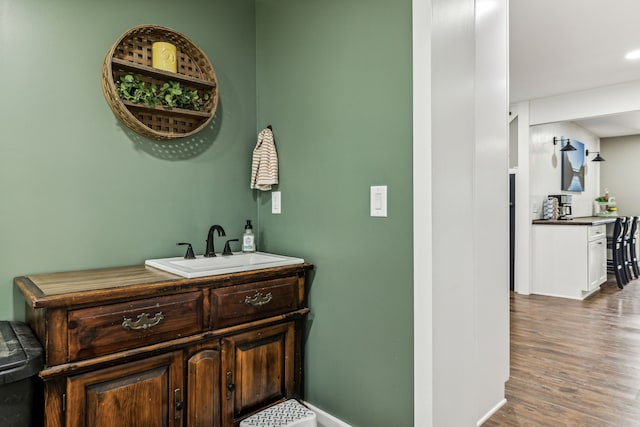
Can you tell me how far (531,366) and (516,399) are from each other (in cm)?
56

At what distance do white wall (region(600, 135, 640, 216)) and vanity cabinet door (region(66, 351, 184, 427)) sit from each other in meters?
8.51

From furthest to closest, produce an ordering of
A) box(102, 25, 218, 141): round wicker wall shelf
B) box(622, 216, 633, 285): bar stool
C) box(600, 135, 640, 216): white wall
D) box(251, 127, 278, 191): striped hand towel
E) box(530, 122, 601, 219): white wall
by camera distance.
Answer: box(600, 135, 640, 216): white wall < box(622, 216, 633, 285): bar stool < box(530, 122, 601, 219): white wall < box(251, 127, 278, 191): striped hand towel < box(102, 25, 218, 141): round wicker wall shelf

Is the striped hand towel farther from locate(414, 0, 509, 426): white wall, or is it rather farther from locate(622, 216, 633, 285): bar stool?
locate(622, 216, 633, 285): bar stool

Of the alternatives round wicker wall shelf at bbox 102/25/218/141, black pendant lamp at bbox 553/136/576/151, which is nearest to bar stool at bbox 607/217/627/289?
black pendant lamp at bbox 553/136/576/151

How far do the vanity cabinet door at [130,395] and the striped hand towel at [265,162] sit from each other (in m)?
1.00

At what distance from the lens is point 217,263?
1914 millimetres

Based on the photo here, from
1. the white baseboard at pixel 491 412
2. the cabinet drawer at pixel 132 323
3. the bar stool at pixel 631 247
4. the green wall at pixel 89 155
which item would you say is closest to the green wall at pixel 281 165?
the green wall at pixel 89 155

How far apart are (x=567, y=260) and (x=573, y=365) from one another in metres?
2.36

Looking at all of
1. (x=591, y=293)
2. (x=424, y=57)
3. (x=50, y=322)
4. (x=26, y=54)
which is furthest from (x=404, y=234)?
(x=591, y=293)

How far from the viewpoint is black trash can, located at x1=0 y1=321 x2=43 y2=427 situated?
1.10 meters

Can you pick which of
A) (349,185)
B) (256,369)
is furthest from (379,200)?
(256,369)

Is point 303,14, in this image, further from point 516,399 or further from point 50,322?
point 516,399

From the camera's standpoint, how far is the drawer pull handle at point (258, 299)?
1630mm

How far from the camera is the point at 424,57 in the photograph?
1.44 meters
